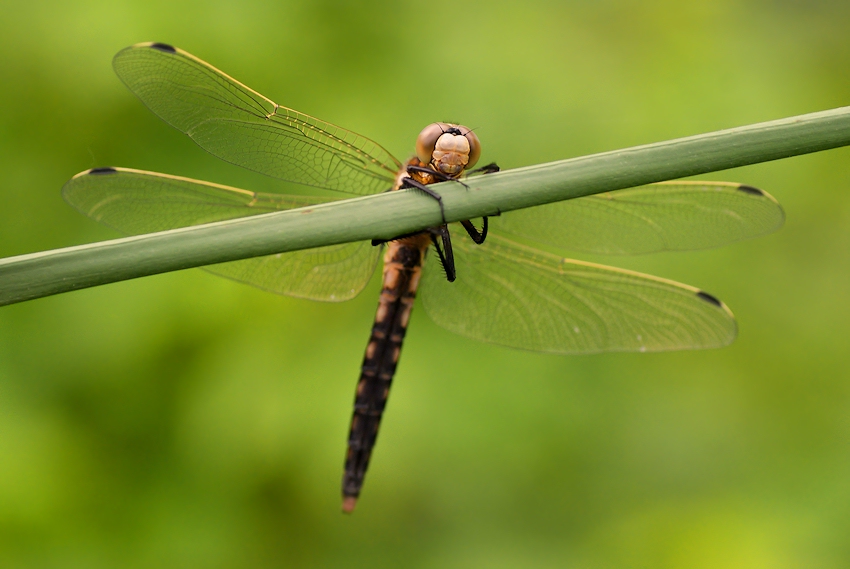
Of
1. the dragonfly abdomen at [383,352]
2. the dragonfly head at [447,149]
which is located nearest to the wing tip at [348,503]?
the dragonfly abdomen at [383,352]

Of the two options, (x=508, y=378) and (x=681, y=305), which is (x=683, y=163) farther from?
(x=508, y=378)

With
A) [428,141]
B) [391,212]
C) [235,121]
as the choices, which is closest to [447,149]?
[428,141]

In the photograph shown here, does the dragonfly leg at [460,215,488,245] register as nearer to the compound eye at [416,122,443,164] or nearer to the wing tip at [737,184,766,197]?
the compound eye at [416,122,443,164]

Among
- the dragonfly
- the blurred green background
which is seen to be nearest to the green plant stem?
the dragonfly

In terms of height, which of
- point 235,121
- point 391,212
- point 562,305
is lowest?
point 391,212

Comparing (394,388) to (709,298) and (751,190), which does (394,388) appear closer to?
(709,298)

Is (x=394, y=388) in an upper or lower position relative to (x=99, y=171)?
lower

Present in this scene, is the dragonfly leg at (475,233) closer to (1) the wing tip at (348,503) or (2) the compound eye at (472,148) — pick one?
(2) the compound eye at (472,148)
